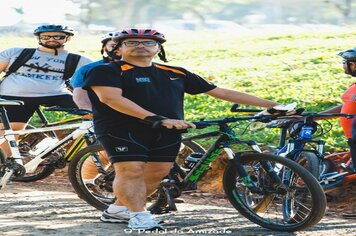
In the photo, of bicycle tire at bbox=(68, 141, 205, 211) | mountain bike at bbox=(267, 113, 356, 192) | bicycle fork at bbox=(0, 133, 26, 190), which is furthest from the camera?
bicycle fork at bbox=(0, 133, 26, 190)

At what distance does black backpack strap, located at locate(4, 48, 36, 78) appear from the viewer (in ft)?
38.5

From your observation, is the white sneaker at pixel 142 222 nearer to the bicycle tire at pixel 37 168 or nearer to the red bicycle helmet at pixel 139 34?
the red bicycle helmet at pixel 139 34

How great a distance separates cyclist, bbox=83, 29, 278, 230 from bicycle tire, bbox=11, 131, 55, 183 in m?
2.87

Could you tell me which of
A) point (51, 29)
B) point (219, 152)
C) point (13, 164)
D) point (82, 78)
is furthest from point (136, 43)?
point (51, 29)

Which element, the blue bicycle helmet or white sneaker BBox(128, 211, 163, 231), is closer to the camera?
white sneaker BBox(128, 211, 163, 231)

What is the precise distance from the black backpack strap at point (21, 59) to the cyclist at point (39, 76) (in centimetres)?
3

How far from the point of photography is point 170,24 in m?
76.6

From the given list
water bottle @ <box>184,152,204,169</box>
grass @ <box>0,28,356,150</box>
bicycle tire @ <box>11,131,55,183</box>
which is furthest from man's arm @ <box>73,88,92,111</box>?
grass @ <box>0,28,356,150</box>

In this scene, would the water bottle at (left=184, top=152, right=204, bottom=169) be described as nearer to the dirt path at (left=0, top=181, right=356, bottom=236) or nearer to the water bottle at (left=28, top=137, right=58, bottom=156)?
the dirt path at (left=0, top=181, right=356, bottom=236)

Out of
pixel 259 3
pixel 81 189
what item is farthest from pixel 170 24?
pixel 81 189

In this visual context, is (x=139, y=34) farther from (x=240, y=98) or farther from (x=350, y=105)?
(x=350, y=105)

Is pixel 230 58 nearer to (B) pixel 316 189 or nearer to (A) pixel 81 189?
(A) pixel 81 189

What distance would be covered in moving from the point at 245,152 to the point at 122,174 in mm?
1024

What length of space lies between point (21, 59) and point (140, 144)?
3335 millimetres
